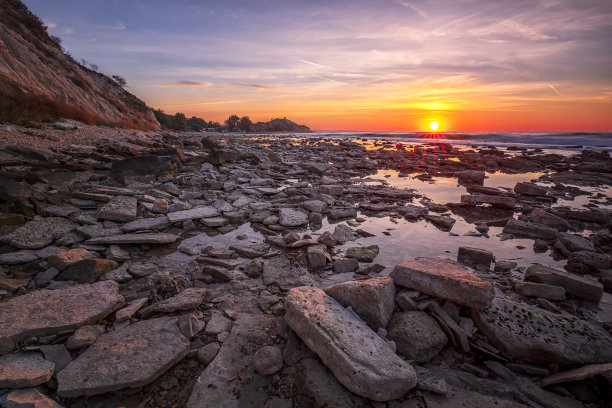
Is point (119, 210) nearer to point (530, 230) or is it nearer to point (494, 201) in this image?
point (530, 230)

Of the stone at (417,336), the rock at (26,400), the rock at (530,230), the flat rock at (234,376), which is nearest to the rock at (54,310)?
the rock at (26,400)

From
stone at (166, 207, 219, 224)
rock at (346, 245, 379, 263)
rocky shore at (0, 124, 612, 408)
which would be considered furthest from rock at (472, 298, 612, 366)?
stone at (166, 207, 219, 224)

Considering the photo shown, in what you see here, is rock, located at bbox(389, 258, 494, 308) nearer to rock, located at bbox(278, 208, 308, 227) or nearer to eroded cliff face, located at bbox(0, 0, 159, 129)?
rock, located at bbox(278, 208, 308, 227)

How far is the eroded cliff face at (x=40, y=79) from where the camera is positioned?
13.3 meters

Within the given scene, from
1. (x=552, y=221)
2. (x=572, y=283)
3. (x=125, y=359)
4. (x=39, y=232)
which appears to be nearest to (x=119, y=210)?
(x=39, y=232)

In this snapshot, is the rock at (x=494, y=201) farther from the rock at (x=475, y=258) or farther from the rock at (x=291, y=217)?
the rock at (x=291, y=217)

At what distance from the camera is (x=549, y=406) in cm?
186

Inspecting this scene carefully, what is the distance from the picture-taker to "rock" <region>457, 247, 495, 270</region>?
3947 mm

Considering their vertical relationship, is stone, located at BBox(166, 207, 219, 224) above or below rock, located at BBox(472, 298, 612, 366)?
above

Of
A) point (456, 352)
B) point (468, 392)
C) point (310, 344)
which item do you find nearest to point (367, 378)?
point (310, 344)

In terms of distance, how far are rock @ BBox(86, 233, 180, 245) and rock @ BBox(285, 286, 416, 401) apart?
2769 mm

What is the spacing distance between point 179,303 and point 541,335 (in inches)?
134

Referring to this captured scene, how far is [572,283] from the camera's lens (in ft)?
10.4

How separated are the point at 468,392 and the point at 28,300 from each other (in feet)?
12.7
